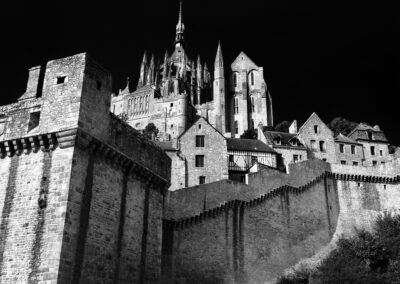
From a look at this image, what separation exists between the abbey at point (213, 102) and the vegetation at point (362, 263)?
50.3m

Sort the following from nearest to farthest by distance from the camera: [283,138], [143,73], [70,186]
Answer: [70,186] → [283,138] → [143,73]

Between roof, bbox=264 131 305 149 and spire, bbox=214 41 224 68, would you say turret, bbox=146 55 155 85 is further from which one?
roof, bbox=264 131 305 149

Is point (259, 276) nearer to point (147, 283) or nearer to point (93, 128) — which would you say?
point (147, 283)

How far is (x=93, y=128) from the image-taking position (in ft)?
65.8

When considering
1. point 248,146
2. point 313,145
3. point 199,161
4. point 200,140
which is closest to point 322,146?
point 313,145

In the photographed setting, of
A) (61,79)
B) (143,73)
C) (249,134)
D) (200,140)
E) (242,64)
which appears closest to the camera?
(61,79)

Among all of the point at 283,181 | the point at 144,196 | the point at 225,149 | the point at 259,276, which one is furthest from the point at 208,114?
the point at 144,196

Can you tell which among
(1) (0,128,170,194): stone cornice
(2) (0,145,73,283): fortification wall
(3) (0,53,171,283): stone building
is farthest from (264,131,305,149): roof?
(2) (0,145,73,283): fortification wall

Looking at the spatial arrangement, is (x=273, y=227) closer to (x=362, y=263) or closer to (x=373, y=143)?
(x=362, y=263)

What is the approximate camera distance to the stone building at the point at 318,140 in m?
58.2

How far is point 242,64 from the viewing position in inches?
3974

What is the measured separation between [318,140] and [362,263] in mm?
28136

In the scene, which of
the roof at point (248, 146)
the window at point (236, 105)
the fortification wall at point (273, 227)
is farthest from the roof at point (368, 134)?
the window at point (236, 105)

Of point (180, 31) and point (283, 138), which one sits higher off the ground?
point (180, 31)
